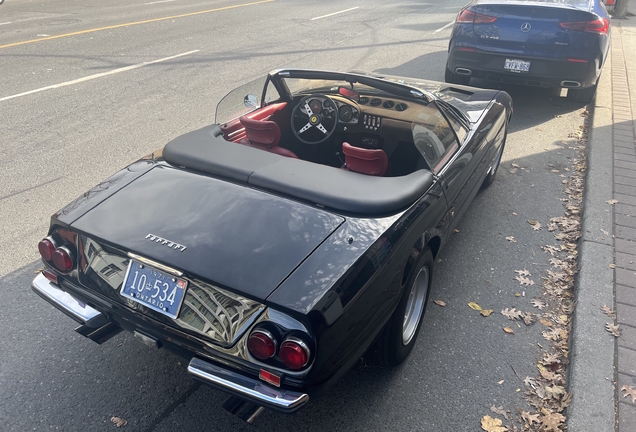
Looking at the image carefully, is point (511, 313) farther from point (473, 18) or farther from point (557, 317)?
point (473, 18)

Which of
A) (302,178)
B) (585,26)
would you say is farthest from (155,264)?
(585,26)

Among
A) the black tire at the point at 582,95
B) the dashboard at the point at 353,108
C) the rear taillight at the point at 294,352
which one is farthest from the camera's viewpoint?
the black tire at the point at 582,95

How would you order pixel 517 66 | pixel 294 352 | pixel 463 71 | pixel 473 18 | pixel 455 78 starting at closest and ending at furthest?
pixel 294 352
pixel 517 66
pixel 473 18
pixel 463 71
pixel 455 78

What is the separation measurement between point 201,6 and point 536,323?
51.1 ft

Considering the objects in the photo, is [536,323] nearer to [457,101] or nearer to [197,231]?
[457,101]

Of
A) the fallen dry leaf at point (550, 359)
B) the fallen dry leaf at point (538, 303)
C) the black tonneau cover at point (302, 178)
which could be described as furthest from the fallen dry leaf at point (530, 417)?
the black tonneau cover at point (302, 178)

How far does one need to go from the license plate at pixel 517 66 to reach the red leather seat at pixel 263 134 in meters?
4.60

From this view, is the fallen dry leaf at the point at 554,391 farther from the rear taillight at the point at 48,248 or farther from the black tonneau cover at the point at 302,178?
the rear taillight at the point at 48,248

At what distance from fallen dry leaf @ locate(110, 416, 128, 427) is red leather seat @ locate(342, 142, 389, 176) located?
1840 mm

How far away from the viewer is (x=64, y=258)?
277cm

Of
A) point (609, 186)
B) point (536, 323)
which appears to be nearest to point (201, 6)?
point (609, 186)

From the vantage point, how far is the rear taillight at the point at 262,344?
2273 millimetres

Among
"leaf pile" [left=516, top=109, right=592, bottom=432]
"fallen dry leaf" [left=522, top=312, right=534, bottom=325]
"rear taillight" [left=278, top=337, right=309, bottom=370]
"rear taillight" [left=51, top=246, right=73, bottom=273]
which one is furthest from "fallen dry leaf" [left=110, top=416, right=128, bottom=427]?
"fallen dry leaf" [left=522, top=312, right=534, bottom=325]

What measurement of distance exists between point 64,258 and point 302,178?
4.26ft
